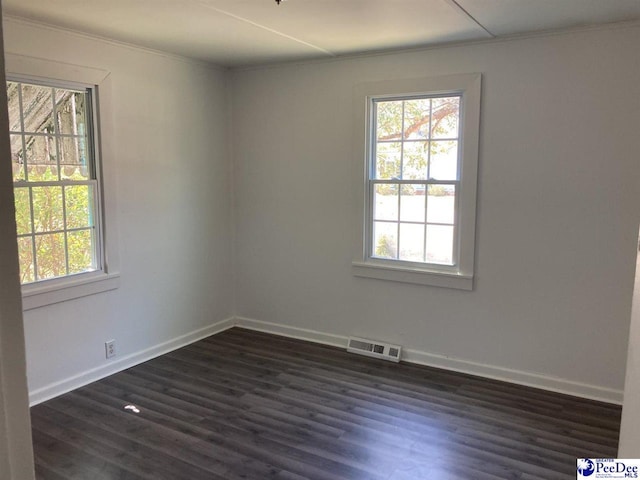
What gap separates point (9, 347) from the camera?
21.4 inches

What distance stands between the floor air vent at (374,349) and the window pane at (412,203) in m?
1.07

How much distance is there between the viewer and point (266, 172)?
15.5ft

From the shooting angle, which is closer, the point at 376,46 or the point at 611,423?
the point at 611,423

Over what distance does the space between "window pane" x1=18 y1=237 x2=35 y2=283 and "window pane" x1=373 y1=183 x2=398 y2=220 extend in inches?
101

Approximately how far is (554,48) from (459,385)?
2.45 m

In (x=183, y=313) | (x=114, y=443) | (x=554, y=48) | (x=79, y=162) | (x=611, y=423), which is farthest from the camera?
(x=183, y=313)

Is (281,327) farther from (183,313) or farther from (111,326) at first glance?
(111,326)

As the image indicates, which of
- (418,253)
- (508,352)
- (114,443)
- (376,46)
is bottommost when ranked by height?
(114,443)

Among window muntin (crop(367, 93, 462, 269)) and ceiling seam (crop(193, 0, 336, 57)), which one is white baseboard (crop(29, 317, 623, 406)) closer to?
window muntin (crop(367, 93, 462, 269))

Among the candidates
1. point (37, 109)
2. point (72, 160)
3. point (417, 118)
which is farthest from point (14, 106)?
point (417, 118)

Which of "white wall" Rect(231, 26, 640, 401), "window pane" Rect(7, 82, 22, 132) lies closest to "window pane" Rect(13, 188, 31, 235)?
"window pane" Rect(7, 82, 22, 132)

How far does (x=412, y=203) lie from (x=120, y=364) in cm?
265

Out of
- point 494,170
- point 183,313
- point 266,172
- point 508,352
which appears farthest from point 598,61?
point 183,313

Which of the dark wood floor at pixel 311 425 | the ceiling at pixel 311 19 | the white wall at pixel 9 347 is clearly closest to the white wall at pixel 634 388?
the white wall at pixel 9 347
